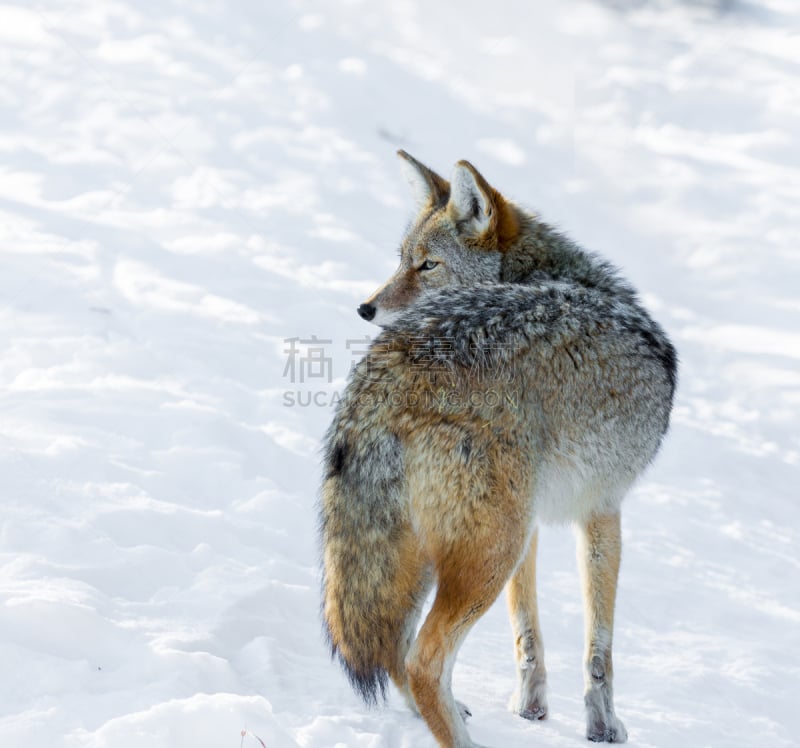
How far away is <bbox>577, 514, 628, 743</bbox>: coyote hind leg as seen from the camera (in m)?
3.98

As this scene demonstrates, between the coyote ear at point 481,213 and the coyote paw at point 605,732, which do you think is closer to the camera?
the coyote paw at point 605,732

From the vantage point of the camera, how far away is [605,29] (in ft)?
53.0

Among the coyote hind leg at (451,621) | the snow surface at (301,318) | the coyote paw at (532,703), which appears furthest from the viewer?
the coyote paw at (532,703)

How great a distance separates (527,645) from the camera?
4203 mm

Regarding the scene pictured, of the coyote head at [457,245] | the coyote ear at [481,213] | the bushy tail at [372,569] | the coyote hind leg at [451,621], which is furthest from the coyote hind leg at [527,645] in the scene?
the coyote ear at [481,213]

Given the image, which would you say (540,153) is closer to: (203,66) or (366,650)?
(203,66)

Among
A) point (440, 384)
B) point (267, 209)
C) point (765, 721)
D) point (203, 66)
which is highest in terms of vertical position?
point (203, 66)

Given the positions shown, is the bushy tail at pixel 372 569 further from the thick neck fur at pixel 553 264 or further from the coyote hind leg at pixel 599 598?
the thick neck fur at pixel 553 264

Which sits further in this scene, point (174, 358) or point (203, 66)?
point (203, 66)

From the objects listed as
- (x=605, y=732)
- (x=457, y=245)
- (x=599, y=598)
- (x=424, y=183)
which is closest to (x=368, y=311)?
(x=457, y=245)

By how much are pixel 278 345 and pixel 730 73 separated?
11.4m

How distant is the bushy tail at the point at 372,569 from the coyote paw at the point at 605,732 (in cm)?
104

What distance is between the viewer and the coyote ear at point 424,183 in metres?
4.93

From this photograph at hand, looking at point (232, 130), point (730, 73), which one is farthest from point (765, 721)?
point (730, 73)
